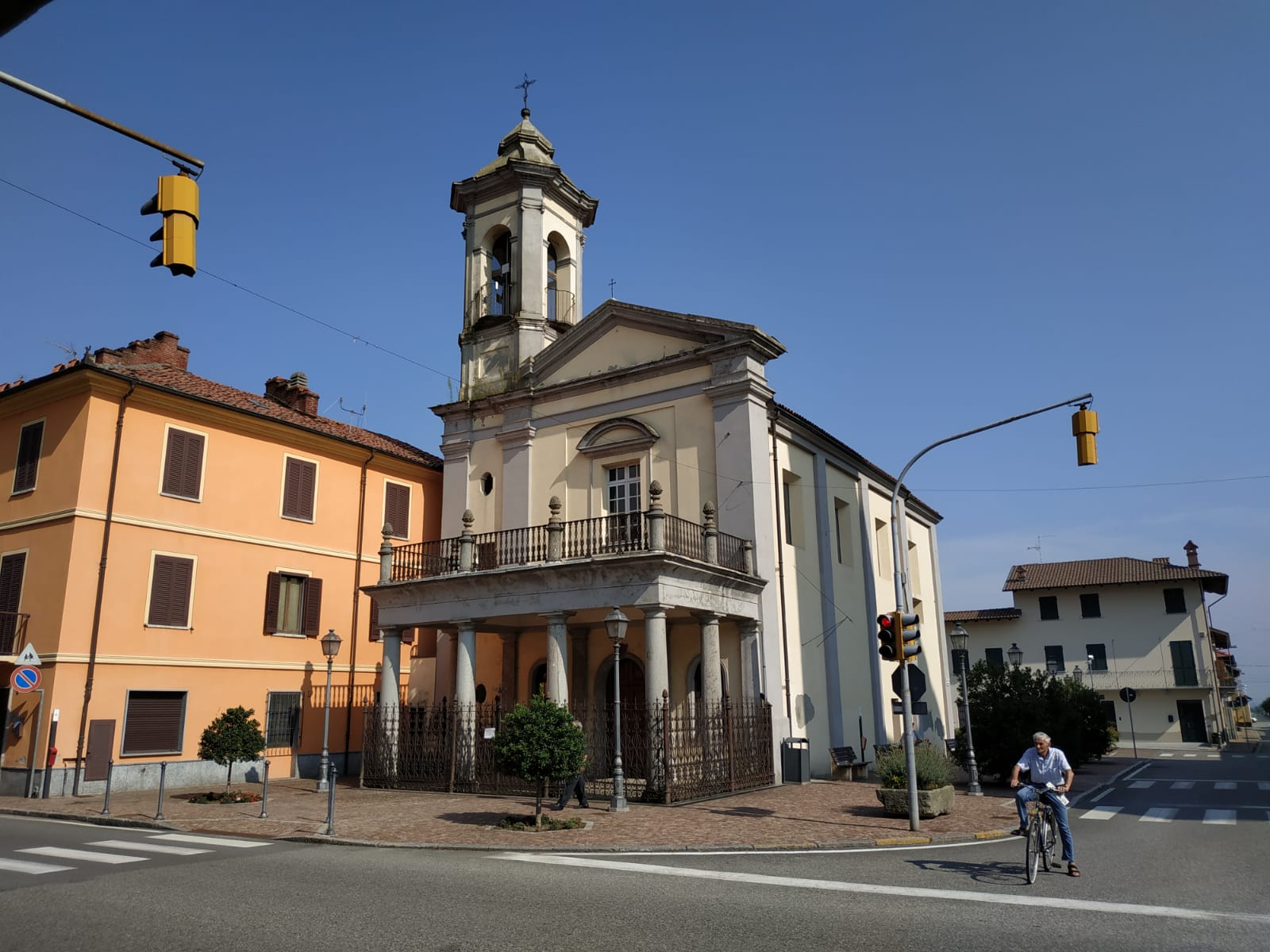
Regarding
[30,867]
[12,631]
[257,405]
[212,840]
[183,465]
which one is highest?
[257,405]

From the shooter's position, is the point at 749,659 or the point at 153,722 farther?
the point at 153,722

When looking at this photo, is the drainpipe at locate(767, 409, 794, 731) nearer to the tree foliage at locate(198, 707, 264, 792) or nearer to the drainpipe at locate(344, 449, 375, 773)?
the tree foliage at locate(198, 707, 264, 792)

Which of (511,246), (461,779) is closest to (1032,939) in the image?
(461,779)

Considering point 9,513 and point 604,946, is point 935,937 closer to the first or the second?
point 604,946

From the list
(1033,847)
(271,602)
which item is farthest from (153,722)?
(1033,847)

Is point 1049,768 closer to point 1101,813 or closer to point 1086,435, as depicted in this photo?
point 1086,435

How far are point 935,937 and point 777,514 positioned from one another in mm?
14767

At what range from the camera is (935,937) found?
664 centimetres

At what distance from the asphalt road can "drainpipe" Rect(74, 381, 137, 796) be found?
6910 mm

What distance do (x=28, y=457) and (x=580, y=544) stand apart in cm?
1324

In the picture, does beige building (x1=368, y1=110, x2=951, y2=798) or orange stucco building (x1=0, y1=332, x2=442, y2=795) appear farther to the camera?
orange stucco building (x1=0, y1=332, x2=442, y2=795)

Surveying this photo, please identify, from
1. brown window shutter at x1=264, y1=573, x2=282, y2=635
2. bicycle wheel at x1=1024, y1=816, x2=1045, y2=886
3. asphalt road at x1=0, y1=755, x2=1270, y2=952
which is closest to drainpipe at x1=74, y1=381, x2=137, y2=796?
brown window shutter at x1=264, y1=573, x2=282, y2=635

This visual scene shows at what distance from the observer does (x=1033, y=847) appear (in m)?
9.02

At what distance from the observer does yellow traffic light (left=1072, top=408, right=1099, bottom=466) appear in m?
12.7
